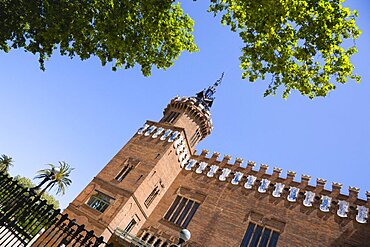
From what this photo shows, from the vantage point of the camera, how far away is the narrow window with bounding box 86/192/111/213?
736 inches

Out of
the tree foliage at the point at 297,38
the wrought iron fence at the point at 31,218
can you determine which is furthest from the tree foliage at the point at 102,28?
the wrought iron fence at the point at 31,218

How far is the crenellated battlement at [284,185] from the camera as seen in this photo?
1692 centimetres

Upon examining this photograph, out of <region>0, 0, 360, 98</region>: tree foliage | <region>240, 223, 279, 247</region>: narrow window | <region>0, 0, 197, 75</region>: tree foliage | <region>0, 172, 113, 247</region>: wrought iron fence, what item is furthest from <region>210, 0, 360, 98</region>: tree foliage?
<region>240, 223, 279, 247</region>: narrow window

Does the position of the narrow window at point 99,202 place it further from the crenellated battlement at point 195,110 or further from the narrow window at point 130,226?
the crenellated battlement at point 195,110

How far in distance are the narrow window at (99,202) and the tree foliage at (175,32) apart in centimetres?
1044

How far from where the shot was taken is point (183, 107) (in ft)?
83.1

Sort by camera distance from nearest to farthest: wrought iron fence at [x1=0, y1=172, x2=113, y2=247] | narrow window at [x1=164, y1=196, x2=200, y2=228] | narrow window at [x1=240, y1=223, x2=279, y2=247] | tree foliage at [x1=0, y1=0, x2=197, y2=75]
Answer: wrought iron fence at [x1=0, y1=172, x2=113, y2=247] < tree foliage at [x1=0, y1=0, x2=197, y2=75] < narrow window at [x1=240, y1=223, x2=279, y2=247] < narrow window at [x1=164, y1=196, x2=200, y2=228]

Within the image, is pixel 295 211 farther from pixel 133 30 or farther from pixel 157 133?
pixel 133 30

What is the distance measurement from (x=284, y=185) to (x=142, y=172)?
417 inches

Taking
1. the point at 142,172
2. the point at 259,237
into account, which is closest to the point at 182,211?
the point at 142,172

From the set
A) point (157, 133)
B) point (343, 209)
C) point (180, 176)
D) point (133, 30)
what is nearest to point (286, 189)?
point (343, 209)

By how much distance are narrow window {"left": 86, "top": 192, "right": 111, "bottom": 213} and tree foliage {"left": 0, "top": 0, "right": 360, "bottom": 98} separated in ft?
34.3

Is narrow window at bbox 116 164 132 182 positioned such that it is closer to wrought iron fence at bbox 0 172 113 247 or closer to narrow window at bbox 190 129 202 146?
narrow window at bbox 190 129 202 146

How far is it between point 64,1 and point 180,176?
15.7 meters
